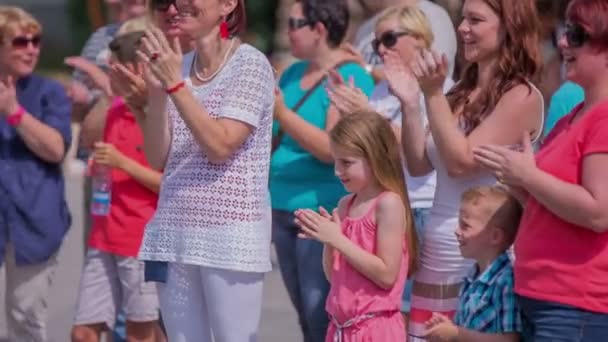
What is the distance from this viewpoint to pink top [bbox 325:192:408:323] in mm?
4973

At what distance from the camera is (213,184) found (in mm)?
5027

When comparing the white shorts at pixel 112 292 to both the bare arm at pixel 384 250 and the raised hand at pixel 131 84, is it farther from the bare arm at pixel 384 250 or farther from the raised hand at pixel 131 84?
the bare arm at pixel 384 250

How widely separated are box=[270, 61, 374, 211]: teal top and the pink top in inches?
42.8

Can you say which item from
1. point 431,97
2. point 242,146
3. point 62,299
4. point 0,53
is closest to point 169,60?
point 242,146

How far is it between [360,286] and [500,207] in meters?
0.65

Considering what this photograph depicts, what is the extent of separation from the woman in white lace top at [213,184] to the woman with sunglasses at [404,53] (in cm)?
57

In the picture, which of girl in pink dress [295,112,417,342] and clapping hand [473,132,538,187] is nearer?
clapping hand [473,132,538,187]

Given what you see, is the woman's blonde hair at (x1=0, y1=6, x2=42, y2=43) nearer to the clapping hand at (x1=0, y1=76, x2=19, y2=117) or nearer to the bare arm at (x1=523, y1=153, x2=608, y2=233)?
the clapping hand at (x1=0, y1=76, x2=19, y2=117)

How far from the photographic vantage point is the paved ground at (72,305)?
312 inches

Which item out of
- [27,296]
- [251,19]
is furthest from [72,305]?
[251,19]

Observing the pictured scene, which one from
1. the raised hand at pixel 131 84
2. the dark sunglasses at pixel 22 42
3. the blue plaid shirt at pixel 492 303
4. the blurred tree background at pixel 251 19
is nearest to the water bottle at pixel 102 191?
the dark sunglasses at pixel 22 42

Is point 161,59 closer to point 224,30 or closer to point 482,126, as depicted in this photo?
point 224,30

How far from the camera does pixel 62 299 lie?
352 inches

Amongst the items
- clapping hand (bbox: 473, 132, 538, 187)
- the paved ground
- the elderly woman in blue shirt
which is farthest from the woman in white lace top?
the paved ground
